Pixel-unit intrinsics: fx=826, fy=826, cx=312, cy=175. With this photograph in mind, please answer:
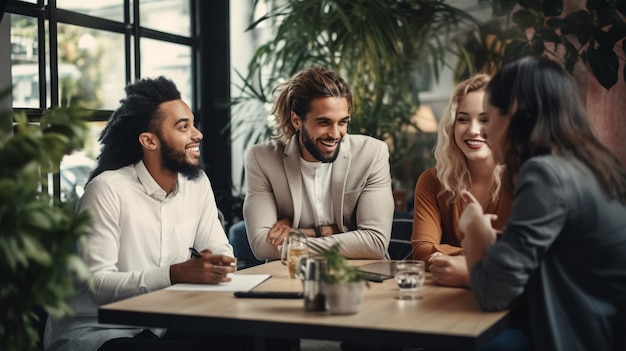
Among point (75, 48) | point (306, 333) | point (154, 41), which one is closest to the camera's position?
point (306, 333)

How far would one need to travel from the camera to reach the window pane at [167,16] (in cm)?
466

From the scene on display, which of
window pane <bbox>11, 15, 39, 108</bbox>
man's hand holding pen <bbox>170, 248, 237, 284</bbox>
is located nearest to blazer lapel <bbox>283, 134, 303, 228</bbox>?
man's hand holding pen <bbox>170, 248, 237, 284</bbox>

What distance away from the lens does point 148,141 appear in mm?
2873

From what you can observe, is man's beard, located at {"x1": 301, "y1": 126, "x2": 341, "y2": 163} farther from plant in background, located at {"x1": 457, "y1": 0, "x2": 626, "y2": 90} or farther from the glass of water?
plant in background, located at {"x1": 457, "y1": 0, "x2": 626, "y2": 90}

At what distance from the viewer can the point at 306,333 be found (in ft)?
6.15

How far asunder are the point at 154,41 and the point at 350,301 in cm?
317

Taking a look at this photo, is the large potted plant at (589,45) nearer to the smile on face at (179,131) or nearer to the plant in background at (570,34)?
the plant in background at (570,34)

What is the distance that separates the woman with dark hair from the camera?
6.51 ft

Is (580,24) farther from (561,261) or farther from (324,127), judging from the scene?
(561,261)

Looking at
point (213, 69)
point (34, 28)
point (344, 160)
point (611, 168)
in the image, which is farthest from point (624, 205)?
point (213, 69)

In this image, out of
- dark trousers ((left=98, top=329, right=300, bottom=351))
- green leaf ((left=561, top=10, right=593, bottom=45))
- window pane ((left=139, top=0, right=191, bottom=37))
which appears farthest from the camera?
window pane ((left=139, top=0, right=191, bottom=37))

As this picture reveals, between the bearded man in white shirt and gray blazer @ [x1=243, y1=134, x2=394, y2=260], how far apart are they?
0.21 meters

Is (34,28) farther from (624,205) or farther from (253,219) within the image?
(624,205)

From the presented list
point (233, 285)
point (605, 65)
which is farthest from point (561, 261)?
point (605, 65)
